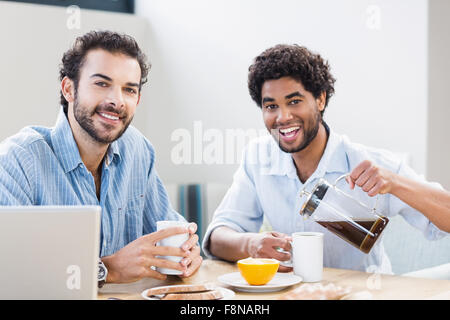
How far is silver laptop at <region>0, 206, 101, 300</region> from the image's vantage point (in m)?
0.90

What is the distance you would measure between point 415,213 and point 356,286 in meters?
0.51

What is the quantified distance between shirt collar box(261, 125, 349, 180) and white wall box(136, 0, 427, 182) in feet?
2.37

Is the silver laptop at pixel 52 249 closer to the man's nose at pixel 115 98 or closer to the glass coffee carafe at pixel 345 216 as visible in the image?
the glass coffee carafe at pixel 345 216

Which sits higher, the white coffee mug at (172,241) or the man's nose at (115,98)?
the man's nose at (115,98)

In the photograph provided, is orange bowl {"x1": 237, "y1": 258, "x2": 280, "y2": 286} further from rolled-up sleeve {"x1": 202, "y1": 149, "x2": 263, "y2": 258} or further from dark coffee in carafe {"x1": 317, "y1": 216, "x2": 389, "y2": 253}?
rolled-up sleeve {"x1": 202, "y1": 149, "x2": 263, "y2": 258}

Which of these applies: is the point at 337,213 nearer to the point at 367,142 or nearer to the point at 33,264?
the point at 33,264

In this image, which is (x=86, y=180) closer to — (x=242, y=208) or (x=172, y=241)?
(x=172, y=241)

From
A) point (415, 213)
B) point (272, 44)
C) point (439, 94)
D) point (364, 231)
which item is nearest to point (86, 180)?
point (364, 231)

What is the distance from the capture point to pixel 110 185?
64.2 inches

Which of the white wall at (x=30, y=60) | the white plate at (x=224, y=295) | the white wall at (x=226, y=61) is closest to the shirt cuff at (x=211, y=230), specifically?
the white plate at (x=224, y=295)

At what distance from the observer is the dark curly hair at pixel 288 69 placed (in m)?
1.83

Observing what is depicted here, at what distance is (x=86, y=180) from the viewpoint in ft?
5.11

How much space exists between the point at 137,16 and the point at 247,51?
96cm

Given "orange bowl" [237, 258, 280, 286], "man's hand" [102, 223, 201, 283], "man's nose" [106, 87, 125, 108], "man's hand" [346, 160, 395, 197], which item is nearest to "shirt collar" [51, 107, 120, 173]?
"man's nose" [106, 87, 125, 108]
